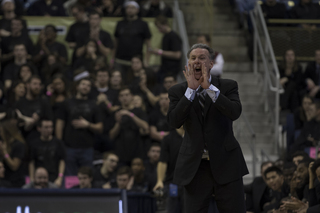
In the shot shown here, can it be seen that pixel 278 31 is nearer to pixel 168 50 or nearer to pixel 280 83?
pixel 280 83

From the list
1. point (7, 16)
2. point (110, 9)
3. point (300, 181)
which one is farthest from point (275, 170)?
point (7, 16)

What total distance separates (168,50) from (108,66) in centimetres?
128

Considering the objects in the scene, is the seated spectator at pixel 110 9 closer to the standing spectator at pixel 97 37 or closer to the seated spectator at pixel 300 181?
the standing spectator at pixel 97 37

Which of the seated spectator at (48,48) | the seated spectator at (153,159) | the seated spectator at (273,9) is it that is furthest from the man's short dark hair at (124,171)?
the seated spectator at (273,9)

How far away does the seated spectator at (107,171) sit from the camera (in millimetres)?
9234

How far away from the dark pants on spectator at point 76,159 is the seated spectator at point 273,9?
5.12 meters

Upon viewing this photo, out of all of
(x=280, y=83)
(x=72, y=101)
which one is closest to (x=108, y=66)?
(x=72, y=101)

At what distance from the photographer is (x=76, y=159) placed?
9.62 metres

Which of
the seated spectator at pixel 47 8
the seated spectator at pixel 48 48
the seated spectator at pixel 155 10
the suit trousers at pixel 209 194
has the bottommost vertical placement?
the suit trousers at pixel 209 194

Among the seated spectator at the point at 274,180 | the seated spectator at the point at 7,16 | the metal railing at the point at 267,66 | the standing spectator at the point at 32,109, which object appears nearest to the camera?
the seated spectator at the point at 274,180

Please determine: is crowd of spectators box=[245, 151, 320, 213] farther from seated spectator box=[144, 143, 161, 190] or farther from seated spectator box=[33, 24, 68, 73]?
seated spectator box=[33, 24, 68, 73]

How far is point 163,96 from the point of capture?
31.8 feet

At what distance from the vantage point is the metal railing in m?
10.7

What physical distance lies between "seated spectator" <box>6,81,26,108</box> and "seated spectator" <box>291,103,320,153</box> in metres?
4.43
